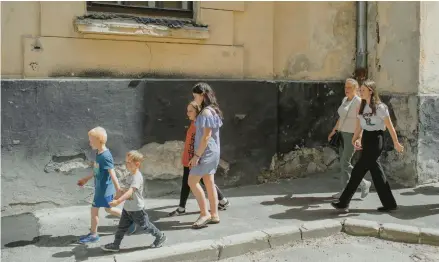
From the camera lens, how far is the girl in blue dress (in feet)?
15.4

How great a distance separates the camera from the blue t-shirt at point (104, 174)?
4.30 metres

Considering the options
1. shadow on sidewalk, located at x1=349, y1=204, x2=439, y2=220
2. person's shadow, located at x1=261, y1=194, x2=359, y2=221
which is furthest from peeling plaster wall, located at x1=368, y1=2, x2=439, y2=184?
person's shadow, located at x1=261, y1=194, x2=359, y2=221

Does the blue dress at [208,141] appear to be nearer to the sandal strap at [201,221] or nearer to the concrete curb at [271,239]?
the sandal strap at [201,221]

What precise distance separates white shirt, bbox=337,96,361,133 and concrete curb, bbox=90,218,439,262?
1.20 meters

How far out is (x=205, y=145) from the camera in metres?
4.72

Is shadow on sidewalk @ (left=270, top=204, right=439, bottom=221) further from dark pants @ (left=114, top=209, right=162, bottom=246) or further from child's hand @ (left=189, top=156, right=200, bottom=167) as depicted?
dark pants @ (left=114, top=209, right=162, bottom=246)

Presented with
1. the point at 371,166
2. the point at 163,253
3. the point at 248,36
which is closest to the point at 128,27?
the point at 248,36

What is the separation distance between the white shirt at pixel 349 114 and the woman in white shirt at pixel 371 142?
0.70ft

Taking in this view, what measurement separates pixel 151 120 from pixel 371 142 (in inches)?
105

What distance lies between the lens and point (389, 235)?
15.8 feet

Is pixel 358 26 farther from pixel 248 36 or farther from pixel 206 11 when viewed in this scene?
pixel 206 11

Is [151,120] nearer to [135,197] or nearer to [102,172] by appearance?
[102,172]

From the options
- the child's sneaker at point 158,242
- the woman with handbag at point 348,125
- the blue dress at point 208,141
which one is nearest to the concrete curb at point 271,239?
the child's sneaker at point 158,242

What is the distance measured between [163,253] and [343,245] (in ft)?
5.86
